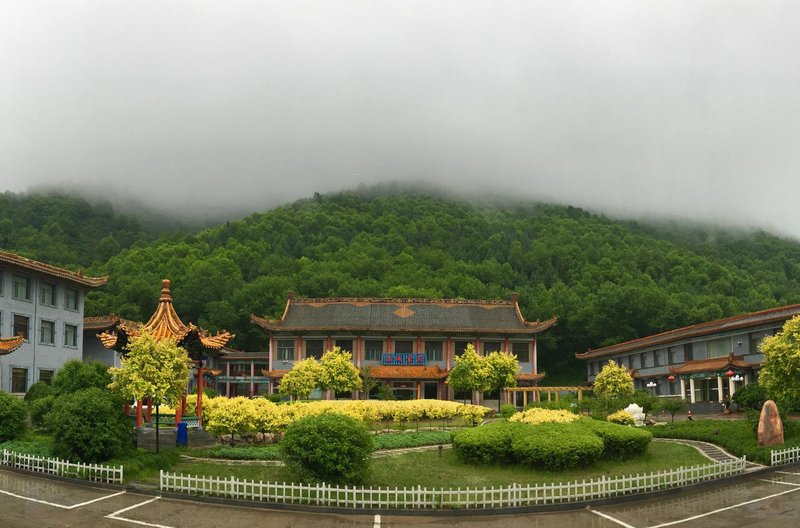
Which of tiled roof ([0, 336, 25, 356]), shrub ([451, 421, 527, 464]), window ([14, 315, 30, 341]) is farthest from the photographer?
window ([14, 315, 30, 341])

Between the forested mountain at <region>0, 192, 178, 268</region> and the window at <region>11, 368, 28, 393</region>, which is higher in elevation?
the forested mountain at <region>0, 192, 178, 268</region>

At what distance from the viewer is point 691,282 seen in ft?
315

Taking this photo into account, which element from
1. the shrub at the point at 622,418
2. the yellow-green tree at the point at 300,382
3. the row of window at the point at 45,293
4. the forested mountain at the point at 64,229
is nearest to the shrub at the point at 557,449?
the shrub at the point at 622,418

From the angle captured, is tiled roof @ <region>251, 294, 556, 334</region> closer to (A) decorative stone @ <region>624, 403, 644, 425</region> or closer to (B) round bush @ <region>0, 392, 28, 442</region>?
(A) decorative stone @ <region>624, 403, 644, 425</region>

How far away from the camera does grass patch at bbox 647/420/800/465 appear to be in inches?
928

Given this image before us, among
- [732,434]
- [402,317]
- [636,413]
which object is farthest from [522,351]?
[732,434]

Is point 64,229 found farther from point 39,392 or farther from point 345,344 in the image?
point 39,392

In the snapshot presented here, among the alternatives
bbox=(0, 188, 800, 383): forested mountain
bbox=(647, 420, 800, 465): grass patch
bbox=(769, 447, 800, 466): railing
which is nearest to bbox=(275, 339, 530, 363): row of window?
bbox=(0, 188, 800, 383): forested mountain

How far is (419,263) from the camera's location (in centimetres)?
10438

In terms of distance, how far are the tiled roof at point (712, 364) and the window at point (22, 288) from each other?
43573 mm

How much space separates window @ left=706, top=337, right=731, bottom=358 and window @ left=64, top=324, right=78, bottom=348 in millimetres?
44087

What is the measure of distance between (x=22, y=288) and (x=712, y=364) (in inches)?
1738

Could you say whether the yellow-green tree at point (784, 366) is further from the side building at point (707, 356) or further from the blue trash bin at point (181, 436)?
the blue trash bin at point (181, 436)

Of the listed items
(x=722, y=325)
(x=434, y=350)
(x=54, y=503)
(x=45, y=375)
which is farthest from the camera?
(x=434, y=350)
